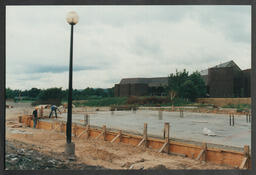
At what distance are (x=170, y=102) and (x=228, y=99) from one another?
13.0 meters

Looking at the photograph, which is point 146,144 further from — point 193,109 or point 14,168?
point 193,109

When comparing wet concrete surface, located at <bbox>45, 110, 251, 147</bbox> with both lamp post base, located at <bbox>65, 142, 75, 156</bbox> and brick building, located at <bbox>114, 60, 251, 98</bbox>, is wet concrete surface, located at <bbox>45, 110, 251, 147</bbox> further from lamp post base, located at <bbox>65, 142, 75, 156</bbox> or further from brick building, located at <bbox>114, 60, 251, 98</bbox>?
lamp post base, located at <bbox>65, 142, 75, 156</bbox>

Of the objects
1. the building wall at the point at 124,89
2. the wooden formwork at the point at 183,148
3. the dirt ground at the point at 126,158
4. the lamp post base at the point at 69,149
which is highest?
the building wall at the point at 124,89

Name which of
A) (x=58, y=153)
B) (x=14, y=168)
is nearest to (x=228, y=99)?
(x=58, y=153)

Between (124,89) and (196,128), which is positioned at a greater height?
(124,89)

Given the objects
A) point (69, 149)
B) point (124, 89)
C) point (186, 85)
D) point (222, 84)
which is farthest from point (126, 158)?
point (186, 85)

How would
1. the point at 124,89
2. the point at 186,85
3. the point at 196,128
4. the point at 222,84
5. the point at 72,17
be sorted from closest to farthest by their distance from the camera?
the point at 72,17 → the point at 196,128 → the point at 222,84 → the point at 124,89 → the point at 186,85

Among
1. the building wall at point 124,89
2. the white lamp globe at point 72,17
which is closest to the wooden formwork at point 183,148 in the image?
the white lamp globe at point 72,17

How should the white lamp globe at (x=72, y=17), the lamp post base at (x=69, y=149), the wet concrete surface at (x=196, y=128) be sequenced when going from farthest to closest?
the wet concrete surface at (x=196, y=128) → the lamp post base at (x=69, y=149) → the white lamp globe at (x=72, y=17)

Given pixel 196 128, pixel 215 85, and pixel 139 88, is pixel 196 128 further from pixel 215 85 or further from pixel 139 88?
pixel 139 88

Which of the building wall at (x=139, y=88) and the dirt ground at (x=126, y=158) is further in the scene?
the building wall at (x=139, y=88)

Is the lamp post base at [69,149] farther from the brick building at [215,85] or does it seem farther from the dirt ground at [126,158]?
the brick building at [215,85]

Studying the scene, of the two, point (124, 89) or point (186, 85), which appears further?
point (186, 85)

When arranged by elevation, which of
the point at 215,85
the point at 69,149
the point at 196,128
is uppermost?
the point at 215,85
